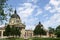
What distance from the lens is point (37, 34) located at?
12575cm

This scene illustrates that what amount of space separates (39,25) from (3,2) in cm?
9779

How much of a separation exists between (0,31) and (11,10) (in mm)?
105958

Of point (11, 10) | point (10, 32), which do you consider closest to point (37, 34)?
point (10, 32)

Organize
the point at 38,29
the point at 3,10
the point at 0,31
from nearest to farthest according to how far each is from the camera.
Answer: the point at 3,10 < the point at 38,29 < the point at 0,31

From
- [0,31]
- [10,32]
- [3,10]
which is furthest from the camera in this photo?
[0,31]

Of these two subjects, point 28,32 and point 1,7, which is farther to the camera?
point 28,32

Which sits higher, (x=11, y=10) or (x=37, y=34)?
(x=11, y=10)

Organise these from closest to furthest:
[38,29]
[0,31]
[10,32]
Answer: [10,32] < [38,29] < [0,31]

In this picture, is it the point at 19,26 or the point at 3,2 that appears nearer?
the point at 3,2

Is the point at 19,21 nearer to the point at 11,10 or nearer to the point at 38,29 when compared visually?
the point at 38,29

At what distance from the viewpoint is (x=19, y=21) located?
129m

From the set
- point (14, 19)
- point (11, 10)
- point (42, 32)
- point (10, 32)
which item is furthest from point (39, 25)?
point (11, 10)

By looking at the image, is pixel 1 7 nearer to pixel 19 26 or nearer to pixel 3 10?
pixel 3 10

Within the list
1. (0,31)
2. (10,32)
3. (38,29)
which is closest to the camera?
(10,32)
